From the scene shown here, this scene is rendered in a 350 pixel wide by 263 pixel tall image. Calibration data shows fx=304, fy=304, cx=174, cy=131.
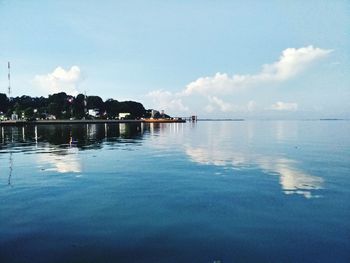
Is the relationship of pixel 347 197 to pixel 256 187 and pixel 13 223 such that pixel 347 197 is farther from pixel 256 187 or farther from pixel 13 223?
pixel 13 223

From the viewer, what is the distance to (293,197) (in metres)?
17.8

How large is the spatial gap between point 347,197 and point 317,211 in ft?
13.7

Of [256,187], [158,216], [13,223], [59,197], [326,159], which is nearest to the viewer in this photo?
[13,223]

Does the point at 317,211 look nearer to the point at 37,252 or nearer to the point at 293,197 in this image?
the point at 293,197

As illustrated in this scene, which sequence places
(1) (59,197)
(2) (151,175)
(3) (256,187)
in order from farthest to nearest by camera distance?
(2) (151,175)
(3) (256,187)
(1) (59,197)

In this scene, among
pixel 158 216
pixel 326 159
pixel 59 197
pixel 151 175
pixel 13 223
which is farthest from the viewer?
pixel 326 159

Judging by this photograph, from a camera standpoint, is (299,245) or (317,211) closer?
(299,245)

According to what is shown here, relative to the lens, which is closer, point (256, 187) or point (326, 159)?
point (256, 187)

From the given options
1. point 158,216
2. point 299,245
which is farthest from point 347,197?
point 158,216

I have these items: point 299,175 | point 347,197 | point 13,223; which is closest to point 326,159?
point 299,175

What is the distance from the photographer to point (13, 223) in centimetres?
1332

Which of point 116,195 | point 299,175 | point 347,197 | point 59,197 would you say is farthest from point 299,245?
point 299,175

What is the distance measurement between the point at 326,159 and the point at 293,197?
19.9 metres

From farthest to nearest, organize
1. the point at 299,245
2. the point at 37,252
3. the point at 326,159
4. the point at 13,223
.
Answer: the point at 326,159 < the point at 13,223 < the point at 299,245 < the point at 37,252
